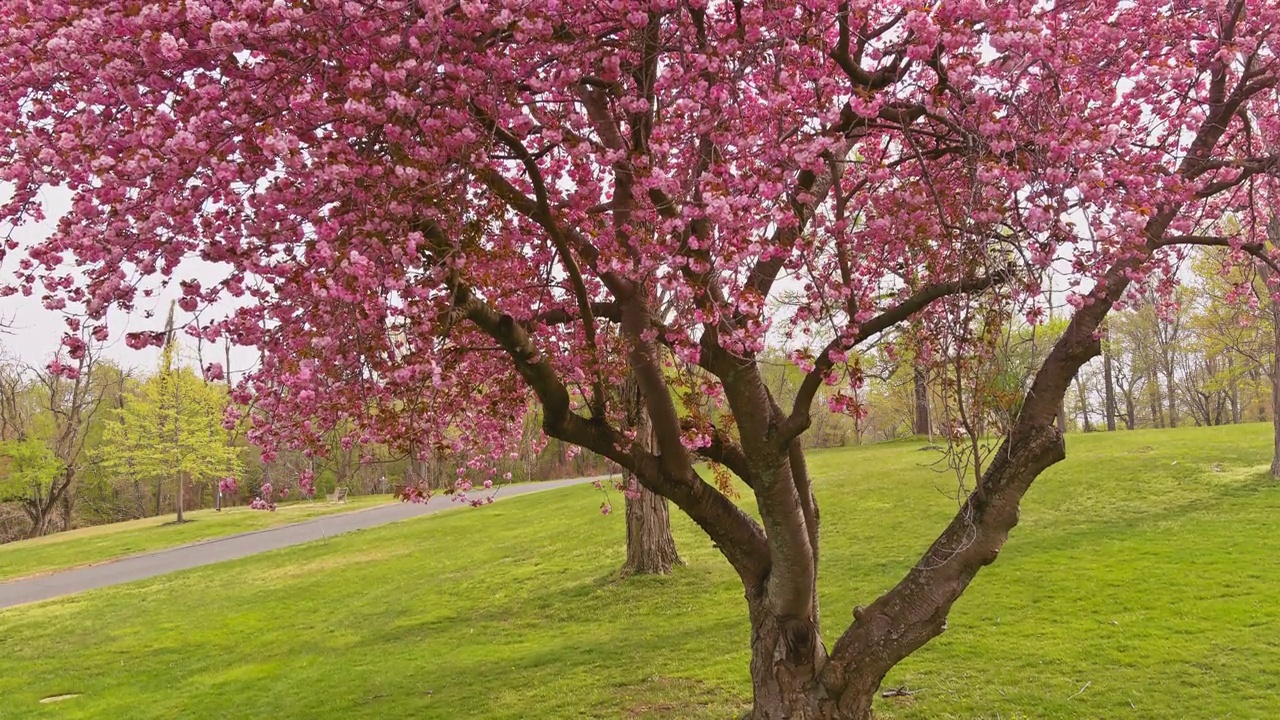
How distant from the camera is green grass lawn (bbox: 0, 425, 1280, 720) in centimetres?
734

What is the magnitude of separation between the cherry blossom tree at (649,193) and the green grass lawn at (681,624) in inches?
113

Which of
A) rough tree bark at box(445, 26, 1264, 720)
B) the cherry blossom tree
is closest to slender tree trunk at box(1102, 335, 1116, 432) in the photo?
the cherry blossom tree

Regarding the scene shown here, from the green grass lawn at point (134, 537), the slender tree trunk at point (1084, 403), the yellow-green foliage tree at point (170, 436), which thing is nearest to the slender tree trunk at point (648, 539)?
the green grass lawn at point (134, 537)

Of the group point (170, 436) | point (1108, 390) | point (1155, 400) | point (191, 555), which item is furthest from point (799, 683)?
point (1155, 400)

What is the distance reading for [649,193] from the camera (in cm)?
438

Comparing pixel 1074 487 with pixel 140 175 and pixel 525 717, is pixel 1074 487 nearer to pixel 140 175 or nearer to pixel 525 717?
pixel 525 717

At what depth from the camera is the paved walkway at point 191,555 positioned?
18391mm

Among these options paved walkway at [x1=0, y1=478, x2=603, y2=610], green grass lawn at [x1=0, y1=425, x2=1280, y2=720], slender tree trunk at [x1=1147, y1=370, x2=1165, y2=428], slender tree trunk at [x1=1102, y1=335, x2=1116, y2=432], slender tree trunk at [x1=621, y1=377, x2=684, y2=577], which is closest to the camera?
green grass lawn at [x1=0, y1=425, x2=1280, y2=720]

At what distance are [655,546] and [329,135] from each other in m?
10.2

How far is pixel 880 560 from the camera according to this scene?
1212cm

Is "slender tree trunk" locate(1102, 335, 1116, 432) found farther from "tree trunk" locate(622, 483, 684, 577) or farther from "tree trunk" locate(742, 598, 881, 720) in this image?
"tree trunk" locate(742, 598, 881, 720)

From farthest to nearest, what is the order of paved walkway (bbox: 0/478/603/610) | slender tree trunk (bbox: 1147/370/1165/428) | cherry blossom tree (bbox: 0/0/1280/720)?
slender tree trunk (bbox: 1147/370/1165/428), paved walkway (bbox: 0/478/603/610), cherry blossom tree (bbox: 0/0/1280/720)

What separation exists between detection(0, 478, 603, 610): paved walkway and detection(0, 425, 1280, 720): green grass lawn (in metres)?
2.09

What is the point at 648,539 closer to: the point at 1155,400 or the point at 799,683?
the point at 799,683
